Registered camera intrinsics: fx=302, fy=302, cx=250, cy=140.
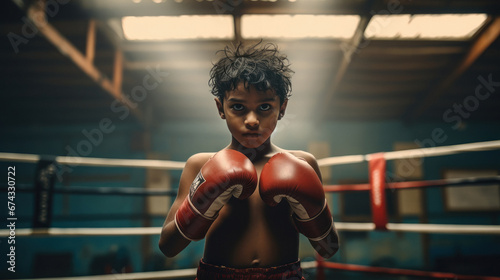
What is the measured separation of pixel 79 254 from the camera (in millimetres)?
4938

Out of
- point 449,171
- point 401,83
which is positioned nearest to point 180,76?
point 401,83

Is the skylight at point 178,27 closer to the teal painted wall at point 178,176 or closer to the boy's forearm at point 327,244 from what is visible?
the teal painted wall at point 178,176

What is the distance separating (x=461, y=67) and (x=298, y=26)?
2.43m

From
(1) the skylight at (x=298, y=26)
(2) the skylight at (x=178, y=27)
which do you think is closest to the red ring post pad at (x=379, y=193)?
(1) the skylight at (x=298, y=26)

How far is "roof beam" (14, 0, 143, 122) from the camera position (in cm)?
258

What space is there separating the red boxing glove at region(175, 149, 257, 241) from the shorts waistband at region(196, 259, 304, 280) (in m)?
0.11

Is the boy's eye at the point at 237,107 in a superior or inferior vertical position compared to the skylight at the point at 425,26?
inferior

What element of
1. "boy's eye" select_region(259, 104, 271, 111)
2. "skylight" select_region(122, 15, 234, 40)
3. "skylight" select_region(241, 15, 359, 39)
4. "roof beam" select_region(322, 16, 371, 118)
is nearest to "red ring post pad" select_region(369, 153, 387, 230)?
"boy's eye" select_region(259, 104, 271, 111)

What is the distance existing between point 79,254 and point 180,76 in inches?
131

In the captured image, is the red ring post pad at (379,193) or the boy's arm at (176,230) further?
the red ring post pad at (379,193)

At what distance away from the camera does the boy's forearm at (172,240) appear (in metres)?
0.85

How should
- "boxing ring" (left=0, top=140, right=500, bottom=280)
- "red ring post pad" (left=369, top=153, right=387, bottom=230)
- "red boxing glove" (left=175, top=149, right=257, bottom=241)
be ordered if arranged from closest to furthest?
"red boxing glove" (left=175, top=149, right=257, bottom=241)
"boxing ring" (left=0, top=140, right=500, bottom=280)
"red ring post pad" (left=369, top=153, right=387, bottom=230)

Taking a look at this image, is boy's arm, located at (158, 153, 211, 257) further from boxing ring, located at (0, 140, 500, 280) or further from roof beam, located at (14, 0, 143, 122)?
roof beam, located at (14, 0, 143, 122)

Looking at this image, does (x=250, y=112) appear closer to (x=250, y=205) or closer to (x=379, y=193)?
(x=250, y=205)
